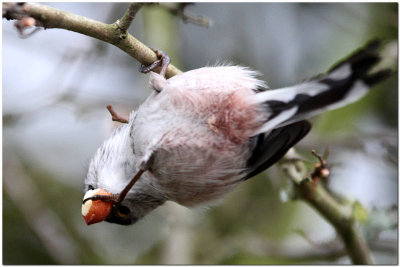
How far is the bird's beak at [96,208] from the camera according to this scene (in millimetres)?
2494

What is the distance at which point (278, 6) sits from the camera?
16.0ft

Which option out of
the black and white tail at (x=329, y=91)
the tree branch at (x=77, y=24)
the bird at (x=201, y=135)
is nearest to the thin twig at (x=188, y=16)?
the bird at (x=201, y=135)

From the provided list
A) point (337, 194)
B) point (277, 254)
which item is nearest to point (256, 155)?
point (337, 194)

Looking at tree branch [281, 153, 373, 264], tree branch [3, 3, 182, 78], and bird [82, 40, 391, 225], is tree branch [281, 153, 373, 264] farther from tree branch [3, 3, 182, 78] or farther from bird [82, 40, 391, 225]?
tree branch [3, 3, 182, 78]

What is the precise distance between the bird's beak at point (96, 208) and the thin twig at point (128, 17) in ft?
2.88

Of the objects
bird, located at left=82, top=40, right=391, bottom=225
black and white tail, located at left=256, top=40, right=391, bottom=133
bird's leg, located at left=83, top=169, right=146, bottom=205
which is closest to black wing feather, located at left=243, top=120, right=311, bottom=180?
bird, located at left=82, top=40, right=391, bottom=225

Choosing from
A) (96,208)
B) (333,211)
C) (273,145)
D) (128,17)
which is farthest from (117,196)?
(333,211)

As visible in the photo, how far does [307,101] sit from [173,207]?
6.62ft

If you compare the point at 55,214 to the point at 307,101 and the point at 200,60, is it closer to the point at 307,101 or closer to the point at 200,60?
the point at 200,60

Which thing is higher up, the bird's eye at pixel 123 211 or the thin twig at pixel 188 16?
the thin twig at pixel 188 16

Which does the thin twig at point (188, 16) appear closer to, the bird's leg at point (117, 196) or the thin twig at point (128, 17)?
the thin twig at point (128, 17)

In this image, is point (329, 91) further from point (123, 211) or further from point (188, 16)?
point (123, 211)

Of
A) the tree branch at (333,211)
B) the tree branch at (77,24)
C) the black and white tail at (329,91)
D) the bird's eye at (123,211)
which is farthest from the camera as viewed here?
the tree branch at (333,211)

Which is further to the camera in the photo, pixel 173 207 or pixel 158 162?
pixel 173 207
